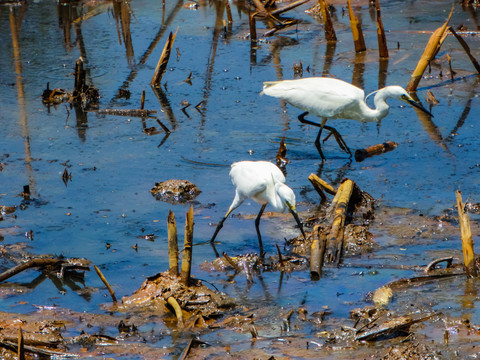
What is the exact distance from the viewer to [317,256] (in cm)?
612

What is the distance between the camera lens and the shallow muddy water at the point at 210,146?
250 inches

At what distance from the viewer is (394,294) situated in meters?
5.57

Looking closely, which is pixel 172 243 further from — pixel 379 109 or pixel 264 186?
pixel 379 109

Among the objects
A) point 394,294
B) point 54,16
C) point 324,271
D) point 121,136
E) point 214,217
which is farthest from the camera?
point 54,16

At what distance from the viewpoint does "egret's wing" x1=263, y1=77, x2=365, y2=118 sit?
29.5 feet

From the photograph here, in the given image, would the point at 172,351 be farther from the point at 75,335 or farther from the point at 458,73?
the point at 458,73

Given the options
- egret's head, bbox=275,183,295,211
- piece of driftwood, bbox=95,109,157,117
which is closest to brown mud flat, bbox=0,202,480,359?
egret's head, bbox=275,183,295,211

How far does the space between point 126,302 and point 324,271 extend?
1.68 metres

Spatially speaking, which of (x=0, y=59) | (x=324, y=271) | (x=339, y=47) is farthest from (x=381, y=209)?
(x=0, y=59)

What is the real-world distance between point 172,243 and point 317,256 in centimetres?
128

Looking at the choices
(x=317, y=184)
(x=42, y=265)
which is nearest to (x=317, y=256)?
(x=317, y=184)

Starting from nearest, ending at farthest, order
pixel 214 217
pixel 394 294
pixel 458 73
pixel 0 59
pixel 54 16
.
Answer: pixel 394 294 < pixel 214 217 < pixel 458 73 < pixel 0 59 < pixel 54 16

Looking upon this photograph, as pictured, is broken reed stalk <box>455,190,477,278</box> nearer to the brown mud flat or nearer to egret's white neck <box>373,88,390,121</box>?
the brown mud flat

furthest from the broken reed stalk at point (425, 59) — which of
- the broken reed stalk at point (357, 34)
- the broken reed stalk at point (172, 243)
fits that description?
the broken reed stalk at point (172, 243)
